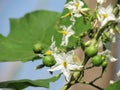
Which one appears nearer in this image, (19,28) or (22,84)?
(22,84)

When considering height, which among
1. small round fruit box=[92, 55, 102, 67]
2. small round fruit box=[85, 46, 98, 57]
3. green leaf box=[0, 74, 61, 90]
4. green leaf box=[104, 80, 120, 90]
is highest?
green leaf box=[0, 74, 61, 90]

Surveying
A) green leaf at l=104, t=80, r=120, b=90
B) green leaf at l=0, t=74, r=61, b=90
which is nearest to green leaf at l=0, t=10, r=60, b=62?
green leaf at l=0, t=74, r=61, b=90

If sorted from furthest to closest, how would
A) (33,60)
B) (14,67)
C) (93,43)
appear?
(14,67) → (33,60) → (93,43)

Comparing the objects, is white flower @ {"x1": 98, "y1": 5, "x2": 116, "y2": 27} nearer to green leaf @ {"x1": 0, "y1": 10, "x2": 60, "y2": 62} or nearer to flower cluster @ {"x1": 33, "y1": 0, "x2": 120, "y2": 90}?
flower cluster @ {"x1": 33, "y1": 0, "x2": 120, "y2": 90}

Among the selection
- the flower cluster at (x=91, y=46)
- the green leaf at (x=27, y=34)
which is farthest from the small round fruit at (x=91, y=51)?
the green leaf at (x=27, y=34)

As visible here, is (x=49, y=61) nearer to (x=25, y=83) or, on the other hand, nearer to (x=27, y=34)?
(x=25, y=83)

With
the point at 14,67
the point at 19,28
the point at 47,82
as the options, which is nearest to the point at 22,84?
the point at 47,82

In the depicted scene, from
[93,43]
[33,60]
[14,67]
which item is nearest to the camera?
[93,43]

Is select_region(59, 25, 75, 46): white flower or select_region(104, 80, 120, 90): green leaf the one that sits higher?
select_region(59, 25, 75, 46): white flower

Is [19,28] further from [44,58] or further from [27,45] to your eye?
[44,58]
